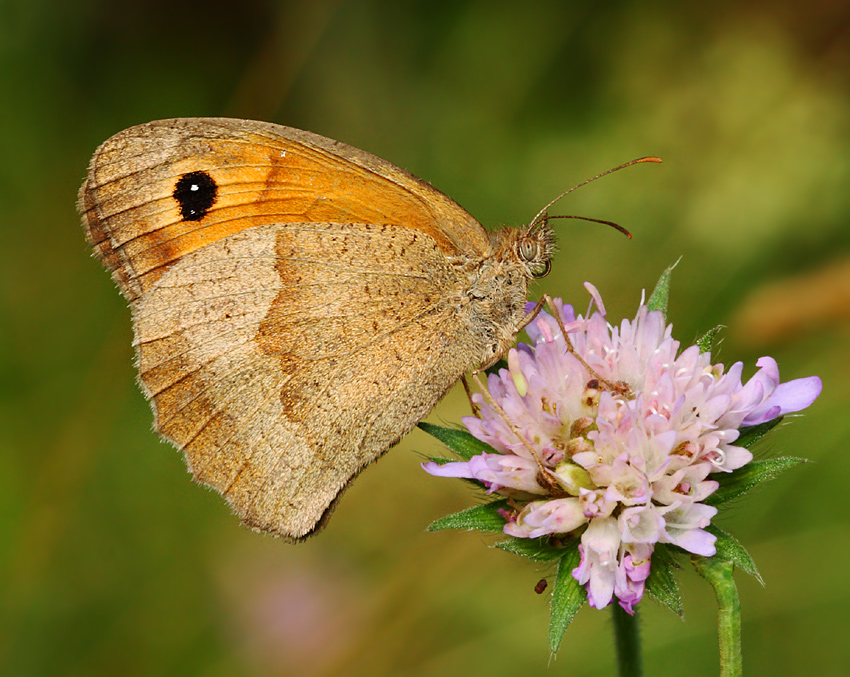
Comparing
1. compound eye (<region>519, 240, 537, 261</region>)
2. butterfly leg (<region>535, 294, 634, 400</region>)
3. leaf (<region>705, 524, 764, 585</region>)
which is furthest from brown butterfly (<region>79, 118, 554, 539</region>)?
leaf (<region>705, 524, 764, 585</region>)

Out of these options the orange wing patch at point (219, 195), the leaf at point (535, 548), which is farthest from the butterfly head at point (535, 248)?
the leaf at point (535, 548)

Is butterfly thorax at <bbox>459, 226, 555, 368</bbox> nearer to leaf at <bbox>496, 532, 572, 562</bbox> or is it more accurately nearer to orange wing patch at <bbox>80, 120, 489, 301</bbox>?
orange wing patch at <bbox>80, 120, 489, 301</bbox>

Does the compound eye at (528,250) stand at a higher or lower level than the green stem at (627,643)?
higher

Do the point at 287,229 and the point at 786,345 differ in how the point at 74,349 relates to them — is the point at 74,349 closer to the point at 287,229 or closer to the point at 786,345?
the point at 287,229

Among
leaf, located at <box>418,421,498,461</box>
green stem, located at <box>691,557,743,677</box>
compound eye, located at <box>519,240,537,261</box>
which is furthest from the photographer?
compound eye, located at <box>519,240,537,261</box>

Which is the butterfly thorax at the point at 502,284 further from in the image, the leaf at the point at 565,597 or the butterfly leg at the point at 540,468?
the leaf at the point at 565,597

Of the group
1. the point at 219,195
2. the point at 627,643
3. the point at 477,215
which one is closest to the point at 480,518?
the point at 627,643

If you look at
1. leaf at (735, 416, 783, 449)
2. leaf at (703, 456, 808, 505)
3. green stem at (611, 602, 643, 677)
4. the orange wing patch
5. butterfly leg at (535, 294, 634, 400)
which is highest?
the orange wing patch

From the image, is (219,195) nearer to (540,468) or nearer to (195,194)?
(195,194)
